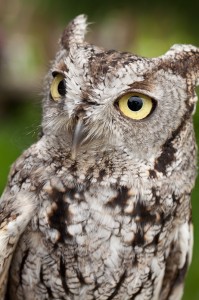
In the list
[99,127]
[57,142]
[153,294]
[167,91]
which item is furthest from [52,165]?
[153,294]

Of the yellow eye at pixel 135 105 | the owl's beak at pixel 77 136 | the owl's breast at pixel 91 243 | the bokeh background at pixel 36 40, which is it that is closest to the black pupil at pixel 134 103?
the yellow eye at pixel 135 105

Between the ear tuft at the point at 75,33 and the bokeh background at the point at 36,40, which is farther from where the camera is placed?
the bokeh background at the point at 36,40

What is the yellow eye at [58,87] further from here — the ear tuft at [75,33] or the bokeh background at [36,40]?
the bokeh background at [36,40]

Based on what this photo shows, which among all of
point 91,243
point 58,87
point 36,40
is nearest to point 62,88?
point 58,87

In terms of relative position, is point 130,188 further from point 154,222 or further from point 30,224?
point 30,224

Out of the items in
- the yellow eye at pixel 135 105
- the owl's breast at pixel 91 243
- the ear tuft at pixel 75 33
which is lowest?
the owl's breast at pixel 91 243

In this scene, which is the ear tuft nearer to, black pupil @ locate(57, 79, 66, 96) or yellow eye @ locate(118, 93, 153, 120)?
black pupil @ locate(57, 79, 66, 96)
